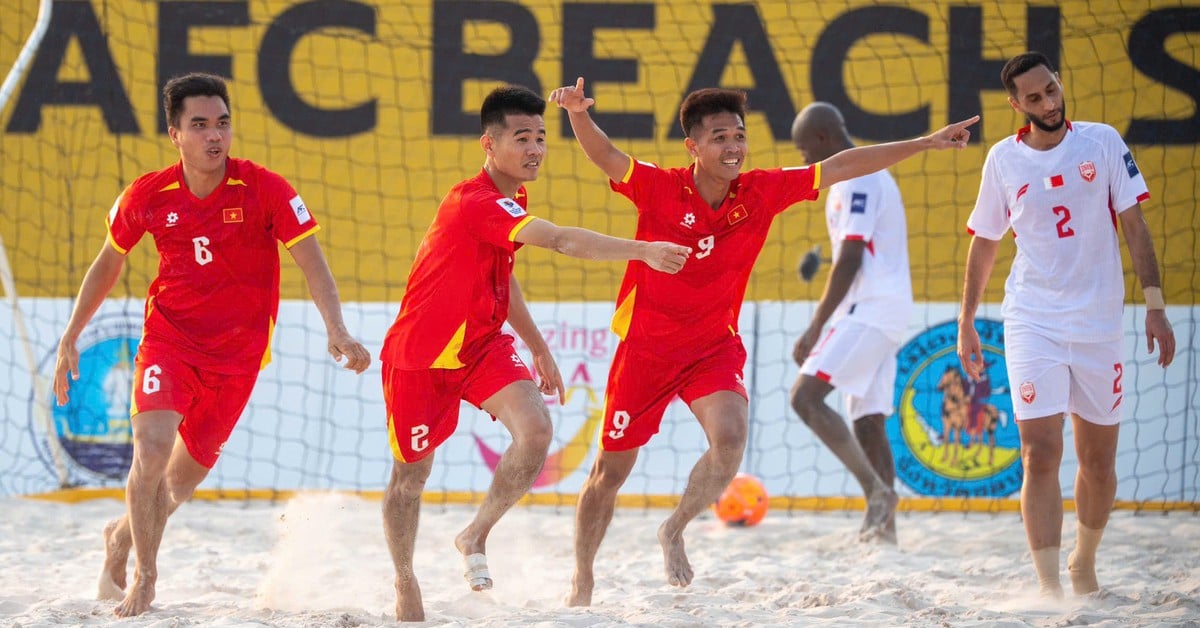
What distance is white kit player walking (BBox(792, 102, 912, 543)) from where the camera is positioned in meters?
6.57

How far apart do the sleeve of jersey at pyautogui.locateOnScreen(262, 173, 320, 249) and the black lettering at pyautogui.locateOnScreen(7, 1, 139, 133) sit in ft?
12.4

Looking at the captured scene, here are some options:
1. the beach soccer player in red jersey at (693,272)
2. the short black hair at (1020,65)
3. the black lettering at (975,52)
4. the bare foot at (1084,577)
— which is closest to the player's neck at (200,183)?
the beach soccer player in red jersey at (693,272)

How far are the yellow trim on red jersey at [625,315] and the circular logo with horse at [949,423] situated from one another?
3.44 meters

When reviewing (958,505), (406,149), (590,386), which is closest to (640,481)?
(590,386)

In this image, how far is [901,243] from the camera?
673 cm

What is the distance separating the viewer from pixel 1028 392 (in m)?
4.89

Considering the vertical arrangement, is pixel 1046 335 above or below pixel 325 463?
above

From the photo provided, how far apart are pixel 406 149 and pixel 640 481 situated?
2499 mm

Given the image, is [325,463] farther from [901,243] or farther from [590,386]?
[901,243]

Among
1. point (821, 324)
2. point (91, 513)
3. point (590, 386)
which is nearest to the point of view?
point (821, 324)

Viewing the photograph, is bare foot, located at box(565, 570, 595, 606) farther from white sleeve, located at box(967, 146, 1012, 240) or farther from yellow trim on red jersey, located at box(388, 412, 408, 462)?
white sleeve, located at box(967, 146, 1012, 240)

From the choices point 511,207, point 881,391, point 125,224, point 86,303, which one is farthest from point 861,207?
point 86,303

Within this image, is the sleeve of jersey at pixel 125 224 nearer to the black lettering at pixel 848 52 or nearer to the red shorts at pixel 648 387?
the red shorts at pixel 648 387

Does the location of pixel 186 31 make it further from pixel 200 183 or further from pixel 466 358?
pixel 466 358
